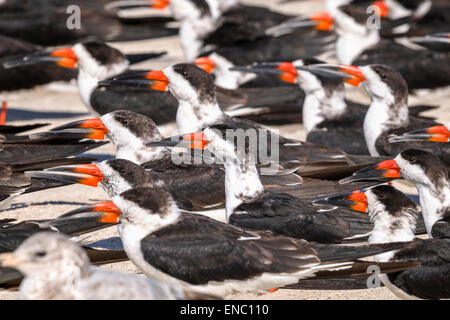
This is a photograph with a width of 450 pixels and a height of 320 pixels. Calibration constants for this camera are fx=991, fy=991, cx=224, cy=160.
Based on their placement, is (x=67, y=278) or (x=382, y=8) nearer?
(x=67, y=278)

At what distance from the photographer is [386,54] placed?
34.1 feet

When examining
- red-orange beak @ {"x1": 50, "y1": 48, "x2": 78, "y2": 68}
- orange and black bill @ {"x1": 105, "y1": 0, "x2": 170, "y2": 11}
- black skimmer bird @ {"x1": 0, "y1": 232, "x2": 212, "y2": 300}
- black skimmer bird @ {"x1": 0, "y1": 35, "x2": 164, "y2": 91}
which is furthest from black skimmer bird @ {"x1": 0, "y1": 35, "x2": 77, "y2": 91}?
black skimmer bird @ {"x1": 0, "y1": 232, "x2": 212, "y2": 300}

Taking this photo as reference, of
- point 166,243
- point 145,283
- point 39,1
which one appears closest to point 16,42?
point 39,1

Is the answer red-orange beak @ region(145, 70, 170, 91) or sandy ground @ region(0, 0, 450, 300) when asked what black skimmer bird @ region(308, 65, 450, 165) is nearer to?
sandy ground @ region(0, 0, 450, 300)

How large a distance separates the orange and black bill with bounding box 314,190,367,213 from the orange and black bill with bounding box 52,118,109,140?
1723 millimetres

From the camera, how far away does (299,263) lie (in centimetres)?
516

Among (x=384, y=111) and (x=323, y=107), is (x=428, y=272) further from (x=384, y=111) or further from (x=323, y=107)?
(x=323, y=107)

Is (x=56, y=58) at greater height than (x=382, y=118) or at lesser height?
greater

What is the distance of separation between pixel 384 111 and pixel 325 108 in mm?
748

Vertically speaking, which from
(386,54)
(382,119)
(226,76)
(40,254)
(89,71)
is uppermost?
(40,254)

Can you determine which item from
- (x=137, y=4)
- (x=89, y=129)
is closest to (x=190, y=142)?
(x=89, y=129)

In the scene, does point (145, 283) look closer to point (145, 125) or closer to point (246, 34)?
point (145, 125)

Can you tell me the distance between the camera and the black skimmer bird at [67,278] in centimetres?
429
